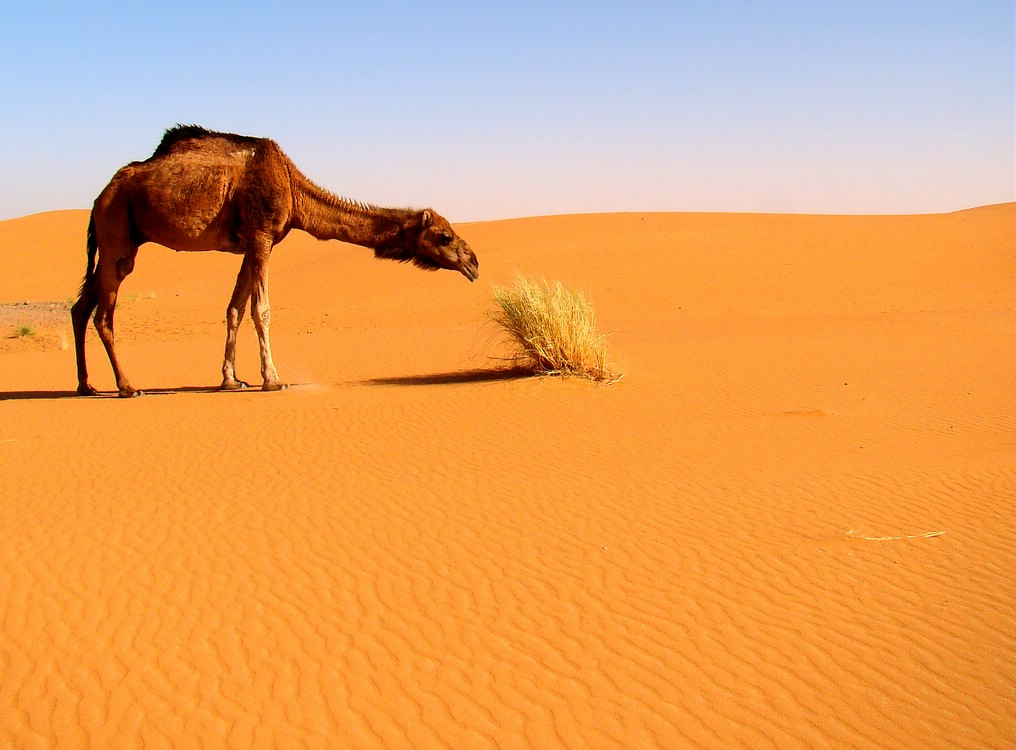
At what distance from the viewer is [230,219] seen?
12.0m

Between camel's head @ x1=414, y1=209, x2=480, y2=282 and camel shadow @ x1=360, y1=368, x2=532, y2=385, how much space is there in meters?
1.47

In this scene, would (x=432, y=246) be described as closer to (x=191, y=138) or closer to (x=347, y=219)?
(x=347, y=219)

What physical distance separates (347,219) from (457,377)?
2770mm

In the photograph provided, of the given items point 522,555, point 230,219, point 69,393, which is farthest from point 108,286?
point 522,555

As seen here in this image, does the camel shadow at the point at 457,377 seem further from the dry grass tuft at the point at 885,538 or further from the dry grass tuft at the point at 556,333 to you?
the dry grass tuft at the point at 885,538

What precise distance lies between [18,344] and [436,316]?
34.0ft

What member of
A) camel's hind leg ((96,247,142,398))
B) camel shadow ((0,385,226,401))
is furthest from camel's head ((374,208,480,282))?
camel's hind leg ((96,247,142,398))

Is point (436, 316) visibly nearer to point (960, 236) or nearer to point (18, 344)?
point (18, 344)

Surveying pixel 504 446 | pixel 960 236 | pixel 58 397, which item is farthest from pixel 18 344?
pixel 960 236

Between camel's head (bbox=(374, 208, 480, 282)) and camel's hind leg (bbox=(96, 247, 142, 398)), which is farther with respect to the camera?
camel's head (bbox=(374, 208, 480, 282))

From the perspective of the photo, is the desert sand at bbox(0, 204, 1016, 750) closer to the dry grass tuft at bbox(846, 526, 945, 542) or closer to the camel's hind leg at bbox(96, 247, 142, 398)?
the dry grass tuft at bbox(846, 526, 945, 542)

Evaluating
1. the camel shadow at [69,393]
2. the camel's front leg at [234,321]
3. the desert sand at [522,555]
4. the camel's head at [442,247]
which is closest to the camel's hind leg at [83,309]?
the camel shadow at [69,393]

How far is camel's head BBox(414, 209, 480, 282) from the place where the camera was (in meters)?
12.5

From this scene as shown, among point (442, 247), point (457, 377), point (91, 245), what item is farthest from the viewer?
point (457, 377)
